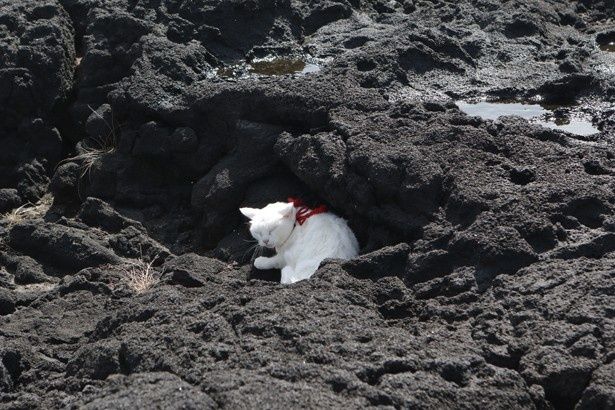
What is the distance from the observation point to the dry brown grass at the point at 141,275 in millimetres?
7180

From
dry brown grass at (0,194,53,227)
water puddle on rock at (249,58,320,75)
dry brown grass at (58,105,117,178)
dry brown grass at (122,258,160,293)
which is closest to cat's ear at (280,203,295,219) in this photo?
dry brown grass at (122,258,160,293)

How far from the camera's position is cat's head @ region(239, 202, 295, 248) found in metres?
7.31

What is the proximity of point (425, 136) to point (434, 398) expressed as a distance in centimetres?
282

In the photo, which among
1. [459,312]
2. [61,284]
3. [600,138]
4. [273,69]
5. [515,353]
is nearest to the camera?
[515,353]

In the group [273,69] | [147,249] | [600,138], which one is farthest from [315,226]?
[273,69]

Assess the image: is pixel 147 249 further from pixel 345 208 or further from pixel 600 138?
pixel 600 138

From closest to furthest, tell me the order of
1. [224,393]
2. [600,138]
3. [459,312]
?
[224,393]
[459,312]
[600,138]

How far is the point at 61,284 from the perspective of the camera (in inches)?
287

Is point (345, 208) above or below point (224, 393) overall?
below

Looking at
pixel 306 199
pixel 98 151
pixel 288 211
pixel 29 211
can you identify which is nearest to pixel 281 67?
pixel 98 151

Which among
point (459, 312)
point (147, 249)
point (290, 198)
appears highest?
point (459, 312)

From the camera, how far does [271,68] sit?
33.3 feet

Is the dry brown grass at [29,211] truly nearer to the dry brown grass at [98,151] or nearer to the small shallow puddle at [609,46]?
the dry brown grass at [98,151]

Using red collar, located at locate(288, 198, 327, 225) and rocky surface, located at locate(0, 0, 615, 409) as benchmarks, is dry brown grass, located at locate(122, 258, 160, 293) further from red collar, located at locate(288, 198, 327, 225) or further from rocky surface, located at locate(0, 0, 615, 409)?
red collar, located at locate(288, 198, 327, 225)
